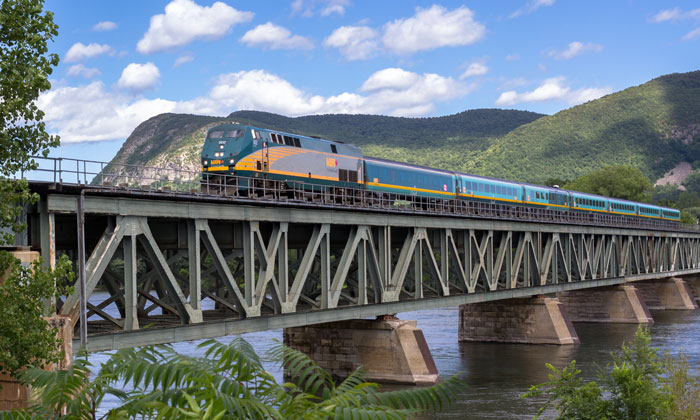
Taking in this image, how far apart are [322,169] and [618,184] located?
144765 mm

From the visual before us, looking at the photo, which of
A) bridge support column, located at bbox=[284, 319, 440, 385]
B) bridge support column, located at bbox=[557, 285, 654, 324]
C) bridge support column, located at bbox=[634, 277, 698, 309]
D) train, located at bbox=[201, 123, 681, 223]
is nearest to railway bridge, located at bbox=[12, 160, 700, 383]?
bridge support column, located at bbox=[284, 319, 440, 385]

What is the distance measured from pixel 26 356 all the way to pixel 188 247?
41.8 ft

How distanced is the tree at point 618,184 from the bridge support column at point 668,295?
75460 mm

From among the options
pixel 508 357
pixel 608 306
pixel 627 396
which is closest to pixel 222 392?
pixel 627 396

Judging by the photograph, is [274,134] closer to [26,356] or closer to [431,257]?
[431,257]

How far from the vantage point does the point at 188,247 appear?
2984 centimetres

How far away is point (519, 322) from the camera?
63406 millimetres

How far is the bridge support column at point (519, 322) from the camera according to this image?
62.1 meters

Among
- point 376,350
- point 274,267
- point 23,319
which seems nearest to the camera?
point 23,319

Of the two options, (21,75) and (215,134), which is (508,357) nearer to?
(215,134)

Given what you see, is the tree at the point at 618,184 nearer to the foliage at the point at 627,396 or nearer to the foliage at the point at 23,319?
the foliage at the point at 627,396

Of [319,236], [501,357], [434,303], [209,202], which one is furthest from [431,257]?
[209,202]

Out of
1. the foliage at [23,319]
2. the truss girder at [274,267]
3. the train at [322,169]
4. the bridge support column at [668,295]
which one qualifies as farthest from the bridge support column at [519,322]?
the foliage at [23,319]

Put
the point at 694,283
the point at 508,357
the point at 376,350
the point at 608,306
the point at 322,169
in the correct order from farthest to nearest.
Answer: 1. the point at 694,283
2. the point at 608,306
3. the point at 508,357
4. the point at 322,169
5. the point at 376,350
